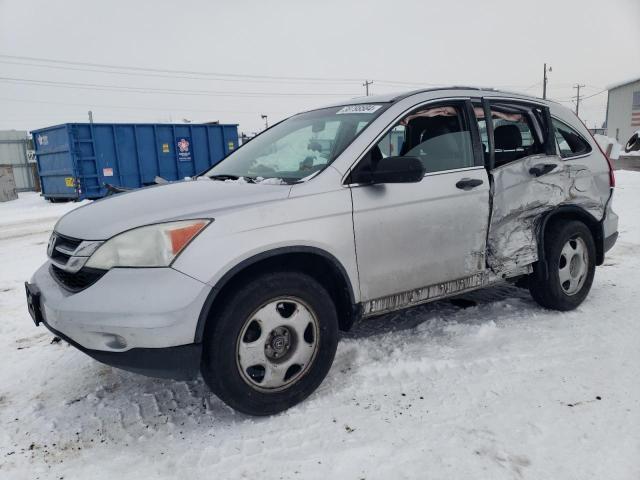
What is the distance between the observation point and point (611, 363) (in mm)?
3064

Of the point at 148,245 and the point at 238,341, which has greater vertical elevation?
the point at 148,245

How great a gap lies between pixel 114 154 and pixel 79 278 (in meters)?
13.3

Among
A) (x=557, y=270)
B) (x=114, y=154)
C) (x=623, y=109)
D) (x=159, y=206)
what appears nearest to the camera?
(x=159, y=206)

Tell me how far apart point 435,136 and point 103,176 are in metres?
13.2

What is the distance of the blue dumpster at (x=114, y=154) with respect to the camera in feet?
46.4

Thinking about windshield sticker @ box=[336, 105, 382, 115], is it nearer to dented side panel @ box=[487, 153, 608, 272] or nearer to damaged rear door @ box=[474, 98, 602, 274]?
damaged rear door @ box=[474, 98, 602, 274]

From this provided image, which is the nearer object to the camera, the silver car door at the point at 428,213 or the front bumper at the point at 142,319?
the front bumper at the point at 142,319

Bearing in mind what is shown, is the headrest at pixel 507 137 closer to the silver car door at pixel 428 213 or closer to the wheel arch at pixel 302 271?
the silver car door at pixel 428 213

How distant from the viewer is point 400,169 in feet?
8.89

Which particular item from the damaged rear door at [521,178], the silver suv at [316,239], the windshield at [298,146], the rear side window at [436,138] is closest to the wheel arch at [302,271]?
the silver suv at [316,239]

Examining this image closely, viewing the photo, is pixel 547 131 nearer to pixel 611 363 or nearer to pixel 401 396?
pixel 611 363

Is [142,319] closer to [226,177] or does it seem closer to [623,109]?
[226,177]

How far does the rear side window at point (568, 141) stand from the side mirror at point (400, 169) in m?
1.87

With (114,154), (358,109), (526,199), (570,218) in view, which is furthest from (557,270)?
(114,154)
